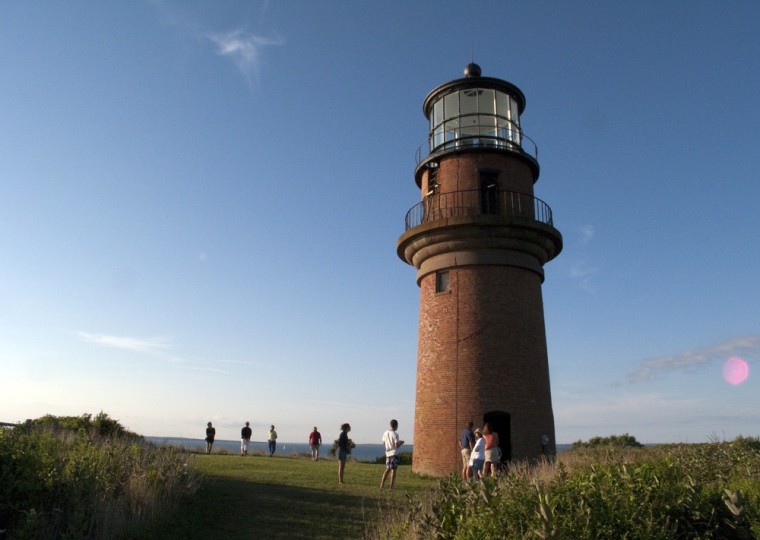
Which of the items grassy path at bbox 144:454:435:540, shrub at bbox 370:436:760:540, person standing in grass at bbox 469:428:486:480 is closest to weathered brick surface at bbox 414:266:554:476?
grassy path at bbox 144:454:435:540

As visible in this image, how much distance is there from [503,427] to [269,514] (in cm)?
838

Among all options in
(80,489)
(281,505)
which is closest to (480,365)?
(281,505)

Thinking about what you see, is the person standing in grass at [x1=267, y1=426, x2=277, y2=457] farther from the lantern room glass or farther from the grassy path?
the lantern room glass

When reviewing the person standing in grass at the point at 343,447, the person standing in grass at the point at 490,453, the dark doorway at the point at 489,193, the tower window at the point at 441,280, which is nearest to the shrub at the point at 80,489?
the person standing in grass at the point at 343,447

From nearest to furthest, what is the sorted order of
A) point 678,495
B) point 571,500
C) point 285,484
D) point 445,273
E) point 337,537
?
1. point 571,500
2. point 678,495
3. point 337,537
4. point 285,484
5. point 445,273

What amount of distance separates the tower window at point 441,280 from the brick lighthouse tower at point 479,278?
35 mm

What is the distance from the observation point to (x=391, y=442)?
13.7 meters

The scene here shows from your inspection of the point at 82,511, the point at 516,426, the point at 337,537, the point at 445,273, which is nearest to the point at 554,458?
the point at 516,426

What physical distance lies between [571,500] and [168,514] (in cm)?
719

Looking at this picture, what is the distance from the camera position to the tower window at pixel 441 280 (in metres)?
18.2

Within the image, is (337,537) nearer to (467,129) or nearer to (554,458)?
(554,458)

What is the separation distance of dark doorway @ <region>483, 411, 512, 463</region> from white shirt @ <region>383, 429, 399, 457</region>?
3.78 m

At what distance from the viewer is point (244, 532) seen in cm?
976

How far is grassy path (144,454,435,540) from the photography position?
386 inches
